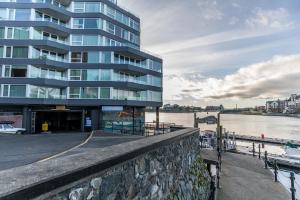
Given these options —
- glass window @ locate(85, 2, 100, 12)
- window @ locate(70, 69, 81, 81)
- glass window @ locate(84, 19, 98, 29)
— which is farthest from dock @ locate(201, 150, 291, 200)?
glass window @ locate(85, 2, 100, 12)

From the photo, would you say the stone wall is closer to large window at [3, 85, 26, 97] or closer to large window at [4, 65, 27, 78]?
large window at [3, 85, 26, 97]

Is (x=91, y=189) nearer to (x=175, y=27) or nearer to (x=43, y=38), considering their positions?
(x=175, y=27)

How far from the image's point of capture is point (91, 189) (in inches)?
117

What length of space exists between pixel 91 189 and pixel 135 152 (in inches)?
55.6

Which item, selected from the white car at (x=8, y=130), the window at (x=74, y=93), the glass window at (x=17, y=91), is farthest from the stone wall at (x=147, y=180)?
the glass window at (x=17, y=91)

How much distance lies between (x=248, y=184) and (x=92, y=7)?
31.6m

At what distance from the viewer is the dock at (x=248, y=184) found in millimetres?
12097

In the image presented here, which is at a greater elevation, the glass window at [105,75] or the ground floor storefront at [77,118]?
the glass window at [105,75]

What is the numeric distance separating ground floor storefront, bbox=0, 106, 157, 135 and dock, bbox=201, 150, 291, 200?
43.3 ft

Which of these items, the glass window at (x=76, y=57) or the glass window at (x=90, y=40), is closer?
the glass window at (x=76, y=57)

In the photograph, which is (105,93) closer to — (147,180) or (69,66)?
(69,66)

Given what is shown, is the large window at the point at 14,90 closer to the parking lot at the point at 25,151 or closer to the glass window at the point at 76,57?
the glass window at the point at 76,57

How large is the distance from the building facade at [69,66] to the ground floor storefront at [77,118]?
128 mm

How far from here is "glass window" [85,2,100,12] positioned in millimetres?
34375
